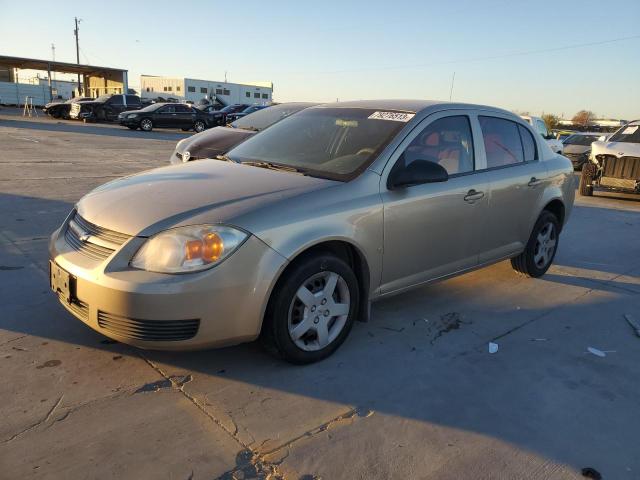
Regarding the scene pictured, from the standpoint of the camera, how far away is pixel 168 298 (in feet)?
8.61

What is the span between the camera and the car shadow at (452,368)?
275cm

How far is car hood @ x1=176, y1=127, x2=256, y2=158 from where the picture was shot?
8.05 meters

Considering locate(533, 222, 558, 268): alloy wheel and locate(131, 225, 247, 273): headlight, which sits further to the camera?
locate(533, 222, 558, 268): alloy wheel

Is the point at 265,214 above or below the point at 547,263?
above

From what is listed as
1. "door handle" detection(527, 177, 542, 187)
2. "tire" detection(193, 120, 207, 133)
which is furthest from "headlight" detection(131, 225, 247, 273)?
"tire" detection(193, 120, 207, 133)

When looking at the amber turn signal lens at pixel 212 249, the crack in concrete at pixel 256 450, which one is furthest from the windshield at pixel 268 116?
the crack in concrete at pixel 256 450

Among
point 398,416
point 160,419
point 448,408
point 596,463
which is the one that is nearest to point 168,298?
point 160,419

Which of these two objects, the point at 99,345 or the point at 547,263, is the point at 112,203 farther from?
the point at 547,263

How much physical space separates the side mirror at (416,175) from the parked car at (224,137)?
4.36 meters

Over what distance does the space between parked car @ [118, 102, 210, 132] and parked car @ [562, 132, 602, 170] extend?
1837 centimetres

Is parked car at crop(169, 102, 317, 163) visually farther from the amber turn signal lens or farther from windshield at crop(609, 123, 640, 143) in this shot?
windshield at crop(609, 123, 640, 143)

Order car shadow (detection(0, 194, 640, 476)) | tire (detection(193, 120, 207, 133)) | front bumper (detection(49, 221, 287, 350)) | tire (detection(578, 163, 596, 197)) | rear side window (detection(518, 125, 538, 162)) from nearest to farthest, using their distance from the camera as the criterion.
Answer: front bumper (detection(49, 221, 287, 350)) → car shadow (detection(0, 194, 640, 476)) → rear side window (detection(518, 125, 538, 162)) → tire (detection(578, 163, 596, 197)) → tire (detection(193, 120, 207, 133))

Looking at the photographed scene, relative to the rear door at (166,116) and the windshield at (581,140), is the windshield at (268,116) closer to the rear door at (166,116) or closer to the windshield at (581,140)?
the windshield at (581,140)

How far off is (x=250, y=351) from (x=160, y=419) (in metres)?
0.82
